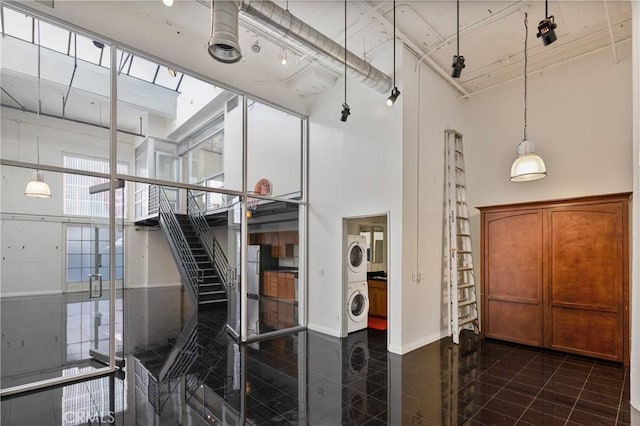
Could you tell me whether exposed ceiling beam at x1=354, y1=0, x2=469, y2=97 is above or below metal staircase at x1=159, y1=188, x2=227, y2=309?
above

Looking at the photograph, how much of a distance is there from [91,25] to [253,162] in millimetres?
2723

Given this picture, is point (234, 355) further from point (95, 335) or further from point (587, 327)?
point (587, 327)

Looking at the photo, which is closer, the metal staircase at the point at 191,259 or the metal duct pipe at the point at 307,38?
the metal duct pipe at the point at 307,38

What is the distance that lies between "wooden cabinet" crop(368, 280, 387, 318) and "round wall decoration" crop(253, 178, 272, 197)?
2.89 metres

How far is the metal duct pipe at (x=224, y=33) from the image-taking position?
282 cm

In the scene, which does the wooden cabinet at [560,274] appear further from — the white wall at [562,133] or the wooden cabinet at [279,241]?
the wooden cabinet at [279,241]

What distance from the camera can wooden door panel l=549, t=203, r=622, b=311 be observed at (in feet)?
14.2

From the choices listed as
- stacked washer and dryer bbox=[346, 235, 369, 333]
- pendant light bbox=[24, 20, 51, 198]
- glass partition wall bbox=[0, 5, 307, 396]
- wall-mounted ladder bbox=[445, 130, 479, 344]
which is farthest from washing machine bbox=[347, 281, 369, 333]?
pendant light bbox=[24, 20, 51, 198]

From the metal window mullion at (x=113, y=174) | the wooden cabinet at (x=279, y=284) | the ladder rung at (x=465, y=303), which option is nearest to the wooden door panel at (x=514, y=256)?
the ladder rung at (x=465, y=303)

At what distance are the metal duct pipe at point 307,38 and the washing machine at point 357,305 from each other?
A: 3.45 meters

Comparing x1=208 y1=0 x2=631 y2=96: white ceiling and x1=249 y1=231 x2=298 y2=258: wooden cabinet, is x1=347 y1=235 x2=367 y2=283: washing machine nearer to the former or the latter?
x1=249 y1=231 x2=298 y2=258: wooden cabinet

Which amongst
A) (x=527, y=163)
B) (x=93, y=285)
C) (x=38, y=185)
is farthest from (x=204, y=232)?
(x=527, y=163)

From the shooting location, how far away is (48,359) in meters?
4.39

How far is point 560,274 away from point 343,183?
3641mm
